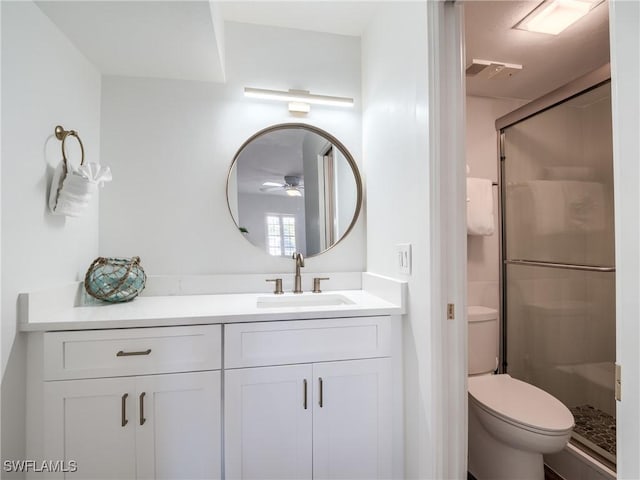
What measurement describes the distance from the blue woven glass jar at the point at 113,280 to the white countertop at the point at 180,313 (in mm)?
45

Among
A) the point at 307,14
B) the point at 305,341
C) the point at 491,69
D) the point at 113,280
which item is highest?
the point at 307,14

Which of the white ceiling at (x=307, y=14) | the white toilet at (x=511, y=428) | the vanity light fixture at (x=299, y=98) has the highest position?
the white ceiling at (x=307, y=14)

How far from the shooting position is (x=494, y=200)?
2391 millimetres

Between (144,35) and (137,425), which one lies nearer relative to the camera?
(137,425)

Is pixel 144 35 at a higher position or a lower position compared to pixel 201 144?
higher

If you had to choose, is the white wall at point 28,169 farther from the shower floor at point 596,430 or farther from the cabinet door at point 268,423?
the shower floor at point 596,430

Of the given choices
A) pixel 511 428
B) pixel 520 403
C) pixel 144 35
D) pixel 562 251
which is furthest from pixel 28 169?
pixel 562 251

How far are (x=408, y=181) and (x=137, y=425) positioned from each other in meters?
1.43

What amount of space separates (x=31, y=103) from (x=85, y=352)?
94 cm

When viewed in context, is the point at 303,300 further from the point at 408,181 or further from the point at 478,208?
the point at 478,208

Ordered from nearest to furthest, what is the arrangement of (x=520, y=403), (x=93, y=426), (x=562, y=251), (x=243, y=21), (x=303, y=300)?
(x=93, y=426) < (x=520, y=403) < (x=303, y=300) < (x=243, y=21) < (x=562, y=251)

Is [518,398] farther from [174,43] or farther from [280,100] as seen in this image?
[174,43]

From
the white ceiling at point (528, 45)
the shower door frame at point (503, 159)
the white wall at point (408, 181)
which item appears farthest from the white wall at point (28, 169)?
the shower door frame at point (503, 159)

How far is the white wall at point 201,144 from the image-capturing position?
1.76m
